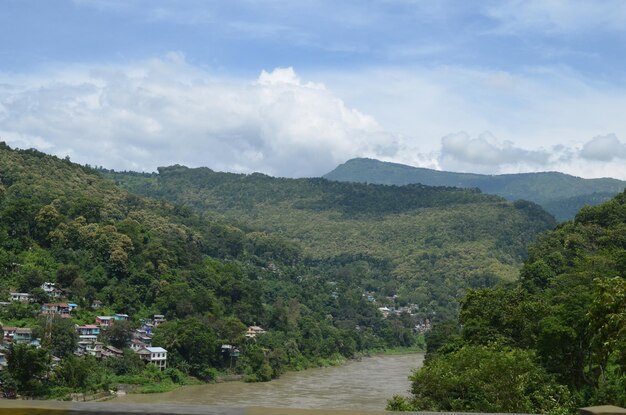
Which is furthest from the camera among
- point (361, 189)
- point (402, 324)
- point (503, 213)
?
point (361, 189)

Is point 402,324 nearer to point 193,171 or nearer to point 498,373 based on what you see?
point 498,373

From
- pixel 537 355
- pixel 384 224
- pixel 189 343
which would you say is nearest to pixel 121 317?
pixel 189 343

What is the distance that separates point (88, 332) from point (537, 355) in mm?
24138

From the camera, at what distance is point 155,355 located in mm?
35656

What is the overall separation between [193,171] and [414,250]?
210ft

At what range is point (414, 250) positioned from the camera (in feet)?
313

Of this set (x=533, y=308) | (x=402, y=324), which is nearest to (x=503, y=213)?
(x=402, y=324)

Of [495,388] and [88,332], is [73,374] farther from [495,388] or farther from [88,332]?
[495,388]

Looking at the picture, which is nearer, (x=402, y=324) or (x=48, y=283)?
(x=48, y=283)

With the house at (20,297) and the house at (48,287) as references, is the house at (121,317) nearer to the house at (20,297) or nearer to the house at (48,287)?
the house at (48,287)

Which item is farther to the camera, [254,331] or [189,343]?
[254,331]

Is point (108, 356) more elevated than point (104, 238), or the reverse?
point (104, 238)

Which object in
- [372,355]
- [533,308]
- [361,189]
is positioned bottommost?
[372,355]

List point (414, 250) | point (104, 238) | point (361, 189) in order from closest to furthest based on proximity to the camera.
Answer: point (104, 238) < point (414, 250) < point (361, 189)
